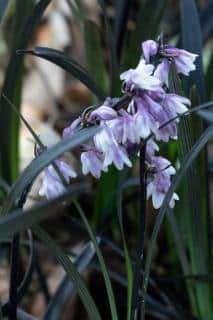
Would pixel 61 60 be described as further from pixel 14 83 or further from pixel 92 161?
pixel 14 83

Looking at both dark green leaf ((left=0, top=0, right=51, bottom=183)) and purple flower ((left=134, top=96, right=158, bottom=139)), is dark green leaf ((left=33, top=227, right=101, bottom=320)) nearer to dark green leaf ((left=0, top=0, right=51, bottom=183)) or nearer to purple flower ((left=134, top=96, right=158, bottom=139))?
purple flower ((left=134, top=96, right=158, bottom=139))

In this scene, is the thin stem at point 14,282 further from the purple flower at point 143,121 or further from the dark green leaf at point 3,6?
the dark green leaf at point 3,6

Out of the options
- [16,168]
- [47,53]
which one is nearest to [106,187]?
[16,168]

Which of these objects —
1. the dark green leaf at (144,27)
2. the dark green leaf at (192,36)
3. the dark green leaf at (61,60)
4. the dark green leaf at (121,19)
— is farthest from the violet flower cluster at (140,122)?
the dark green leaf at (121,19)

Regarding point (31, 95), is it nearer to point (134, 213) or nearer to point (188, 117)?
point (134, 213)

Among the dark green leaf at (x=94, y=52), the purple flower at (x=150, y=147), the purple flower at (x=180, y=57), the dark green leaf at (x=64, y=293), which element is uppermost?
the dark green leaf at (x=94, y=52)

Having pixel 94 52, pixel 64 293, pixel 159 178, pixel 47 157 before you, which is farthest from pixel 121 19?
pixel 47 157

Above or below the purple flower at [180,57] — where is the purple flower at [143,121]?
below
